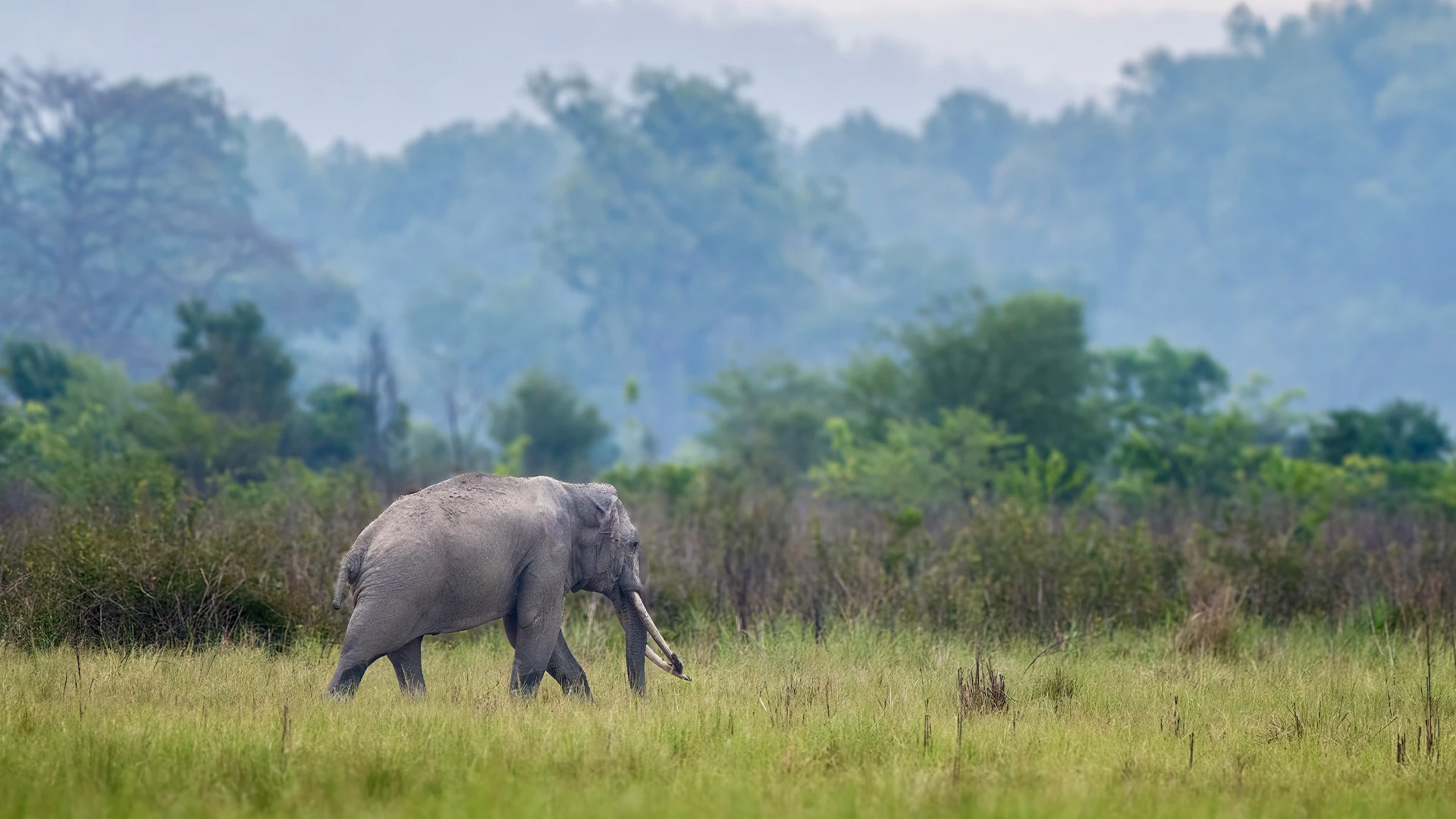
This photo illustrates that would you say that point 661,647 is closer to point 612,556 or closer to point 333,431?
point 612,556

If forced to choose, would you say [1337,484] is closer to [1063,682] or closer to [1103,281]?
[1063,682]

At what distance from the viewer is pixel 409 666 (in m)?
8.34

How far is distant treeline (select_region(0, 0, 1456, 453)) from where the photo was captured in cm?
6994

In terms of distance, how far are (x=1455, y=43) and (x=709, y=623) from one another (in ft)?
371

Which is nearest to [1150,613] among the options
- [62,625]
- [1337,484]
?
[62,625]

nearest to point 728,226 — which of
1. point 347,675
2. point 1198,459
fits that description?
point 1198,459

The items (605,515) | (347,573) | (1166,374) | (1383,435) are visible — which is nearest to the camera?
(347,573)

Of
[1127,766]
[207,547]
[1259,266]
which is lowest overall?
[1127,766]

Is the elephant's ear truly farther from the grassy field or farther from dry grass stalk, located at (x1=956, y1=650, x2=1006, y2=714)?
dry grass stalk, located at (x1=956, y1=650, x2=1006, y2=714)

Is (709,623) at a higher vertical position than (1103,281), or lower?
lower

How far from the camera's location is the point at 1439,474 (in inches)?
979

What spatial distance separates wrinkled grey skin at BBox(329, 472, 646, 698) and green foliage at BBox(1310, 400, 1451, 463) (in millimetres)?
22334

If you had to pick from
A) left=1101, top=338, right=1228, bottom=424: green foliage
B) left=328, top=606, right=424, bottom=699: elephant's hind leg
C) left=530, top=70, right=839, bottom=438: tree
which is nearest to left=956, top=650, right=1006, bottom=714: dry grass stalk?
left=328, top=606, right=424, bottom=699: elephant's hind leg

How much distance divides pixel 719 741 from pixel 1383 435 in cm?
2435
